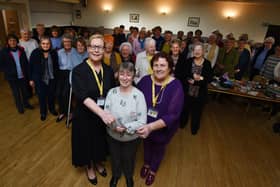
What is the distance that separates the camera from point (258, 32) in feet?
26.5

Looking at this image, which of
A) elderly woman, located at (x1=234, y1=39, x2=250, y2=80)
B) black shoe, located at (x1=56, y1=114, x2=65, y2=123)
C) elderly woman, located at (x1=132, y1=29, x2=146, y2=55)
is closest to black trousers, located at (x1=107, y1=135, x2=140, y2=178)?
black shoe, located at (x1=56, y1=114, x2=65, y2=123)

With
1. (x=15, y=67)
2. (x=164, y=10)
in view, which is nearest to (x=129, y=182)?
(x=15, y=67)

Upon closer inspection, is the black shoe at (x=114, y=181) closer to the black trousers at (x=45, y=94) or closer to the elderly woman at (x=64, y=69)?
the elderly woman at (x=64, y=69)

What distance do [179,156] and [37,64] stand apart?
2689 mm

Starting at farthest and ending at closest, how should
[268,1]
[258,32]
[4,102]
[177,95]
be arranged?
1. [258,32]
2. [268,1]
3. [4,102]
4. [177,95]

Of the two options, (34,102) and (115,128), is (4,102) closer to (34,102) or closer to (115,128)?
(34,102)

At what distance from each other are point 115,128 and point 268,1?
25.6ft

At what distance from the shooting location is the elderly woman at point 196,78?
9.00 feet

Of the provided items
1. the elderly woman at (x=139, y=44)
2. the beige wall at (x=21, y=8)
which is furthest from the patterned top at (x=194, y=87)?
the beige wall at (x=21, y=8)

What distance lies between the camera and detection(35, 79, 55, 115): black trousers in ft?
9.99

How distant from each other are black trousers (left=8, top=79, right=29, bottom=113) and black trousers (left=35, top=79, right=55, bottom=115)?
0.52m

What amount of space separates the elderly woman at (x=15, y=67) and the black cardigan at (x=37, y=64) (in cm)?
40

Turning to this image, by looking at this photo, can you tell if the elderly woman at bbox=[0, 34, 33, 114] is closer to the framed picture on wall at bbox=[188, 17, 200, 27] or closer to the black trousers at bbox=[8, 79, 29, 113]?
the black trousers at bbox=[8, 79, 29, 113]

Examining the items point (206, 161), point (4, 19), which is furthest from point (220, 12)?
point (4, 19)
